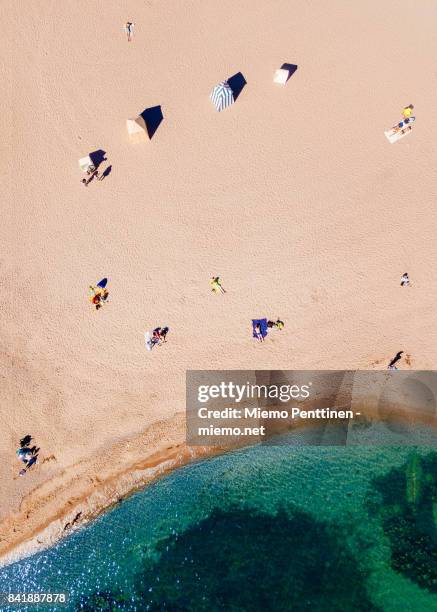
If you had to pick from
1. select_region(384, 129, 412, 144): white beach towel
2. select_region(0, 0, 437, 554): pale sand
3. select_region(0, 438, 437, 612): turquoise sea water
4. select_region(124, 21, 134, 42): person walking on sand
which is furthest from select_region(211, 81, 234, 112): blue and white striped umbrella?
select_region(0, 438, 437, 612): turquoise sea water

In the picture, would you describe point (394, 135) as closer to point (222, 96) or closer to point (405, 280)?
point (405, 280)

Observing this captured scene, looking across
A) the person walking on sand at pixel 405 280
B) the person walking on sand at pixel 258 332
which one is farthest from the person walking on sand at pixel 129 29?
the person walking on sand at pixel 405 280

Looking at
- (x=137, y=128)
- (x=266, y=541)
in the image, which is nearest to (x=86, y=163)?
(x=137, y=128)

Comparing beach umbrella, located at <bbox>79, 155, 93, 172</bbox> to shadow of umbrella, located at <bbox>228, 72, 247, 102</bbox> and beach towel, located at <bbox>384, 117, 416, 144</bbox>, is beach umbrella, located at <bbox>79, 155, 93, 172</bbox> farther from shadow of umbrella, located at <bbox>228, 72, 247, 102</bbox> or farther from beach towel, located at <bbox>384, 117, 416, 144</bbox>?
beach towel, located at <bbox>384, 117, 416, 144</bbox>

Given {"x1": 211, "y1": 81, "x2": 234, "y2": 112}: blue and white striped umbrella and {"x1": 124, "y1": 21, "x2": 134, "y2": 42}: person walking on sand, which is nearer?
{"x1": 211, "y1": 81, "x2": 234, "y2": 112}: blue and white striped umbrella

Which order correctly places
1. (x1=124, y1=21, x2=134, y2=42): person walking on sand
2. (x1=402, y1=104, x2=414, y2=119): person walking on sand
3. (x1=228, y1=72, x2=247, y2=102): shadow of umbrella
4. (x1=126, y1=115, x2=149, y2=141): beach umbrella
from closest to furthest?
(x1=126, y1=115, x2=149, y2=141): beach umbrella → (x1=402, y1=104, x2=414, y2=119): person walking on sand → (x1=228, y1=72, x2=247, y2=102): shadow of umbrella → (x1=124, y1=21, x2=134, y2=42): person walking on sand

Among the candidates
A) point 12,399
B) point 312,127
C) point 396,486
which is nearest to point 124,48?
point 312,127

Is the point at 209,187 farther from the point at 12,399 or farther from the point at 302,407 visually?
the point at 12,399

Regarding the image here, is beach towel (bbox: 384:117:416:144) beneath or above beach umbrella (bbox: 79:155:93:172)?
above
